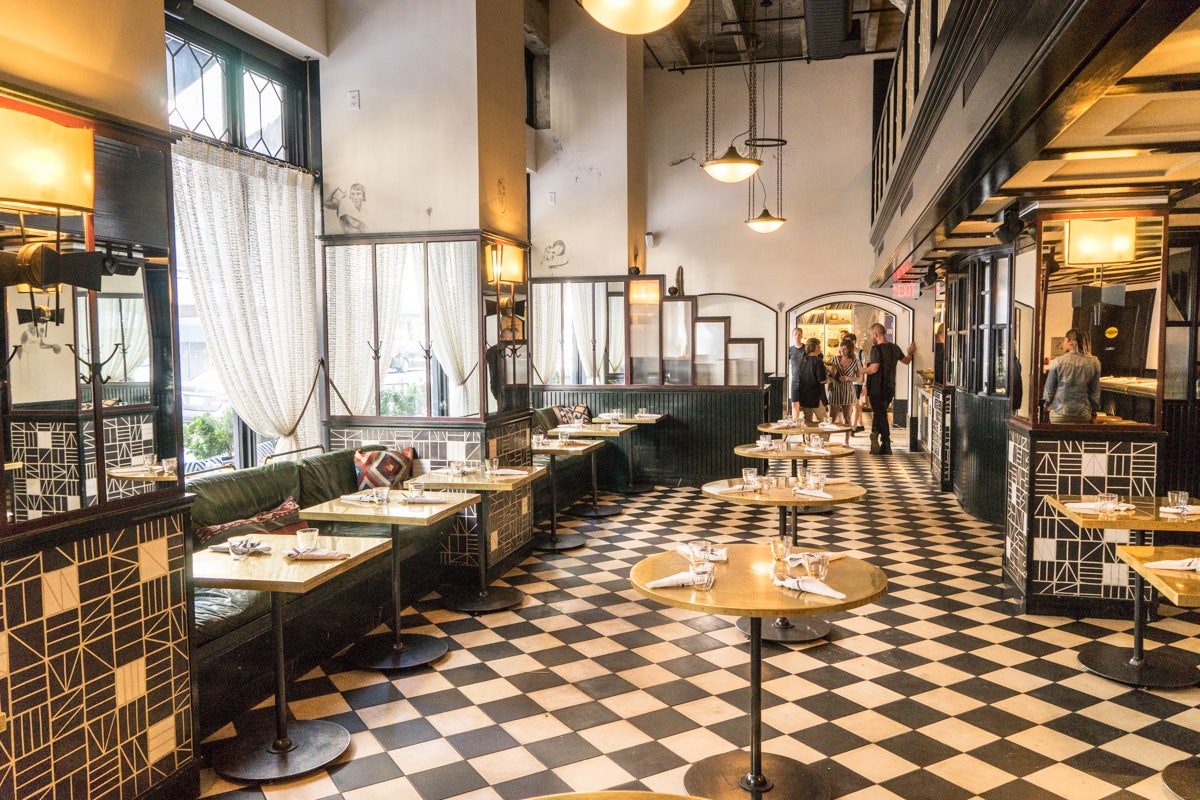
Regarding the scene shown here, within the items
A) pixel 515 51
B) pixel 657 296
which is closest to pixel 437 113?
pixel 515 51

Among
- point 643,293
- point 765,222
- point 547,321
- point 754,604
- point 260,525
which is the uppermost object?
point 765,222

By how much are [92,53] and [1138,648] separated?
555cm

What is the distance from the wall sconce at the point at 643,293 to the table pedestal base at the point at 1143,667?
19.8 feet

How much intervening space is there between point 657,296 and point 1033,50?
23.9 feet

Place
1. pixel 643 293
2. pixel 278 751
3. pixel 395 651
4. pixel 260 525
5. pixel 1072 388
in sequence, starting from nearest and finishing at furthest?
pixel 278 751
pixel 395 651
pixel 260 525
pixel 1072 388
pixel 643 293

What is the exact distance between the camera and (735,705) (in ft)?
13.4

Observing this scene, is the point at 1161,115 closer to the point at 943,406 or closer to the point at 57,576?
the point at 57,576

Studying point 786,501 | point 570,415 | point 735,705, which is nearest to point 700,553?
point 735,705

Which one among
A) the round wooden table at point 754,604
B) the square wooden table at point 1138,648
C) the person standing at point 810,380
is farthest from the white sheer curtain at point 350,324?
the person standing at point 810,380

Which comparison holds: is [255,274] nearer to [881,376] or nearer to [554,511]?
[554,511]

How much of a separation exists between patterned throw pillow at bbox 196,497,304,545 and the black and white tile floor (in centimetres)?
94

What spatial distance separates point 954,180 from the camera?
431cm

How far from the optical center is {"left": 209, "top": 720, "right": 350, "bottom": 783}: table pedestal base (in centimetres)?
341

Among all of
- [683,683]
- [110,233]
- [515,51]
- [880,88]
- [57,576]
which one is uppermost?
[880,88]
